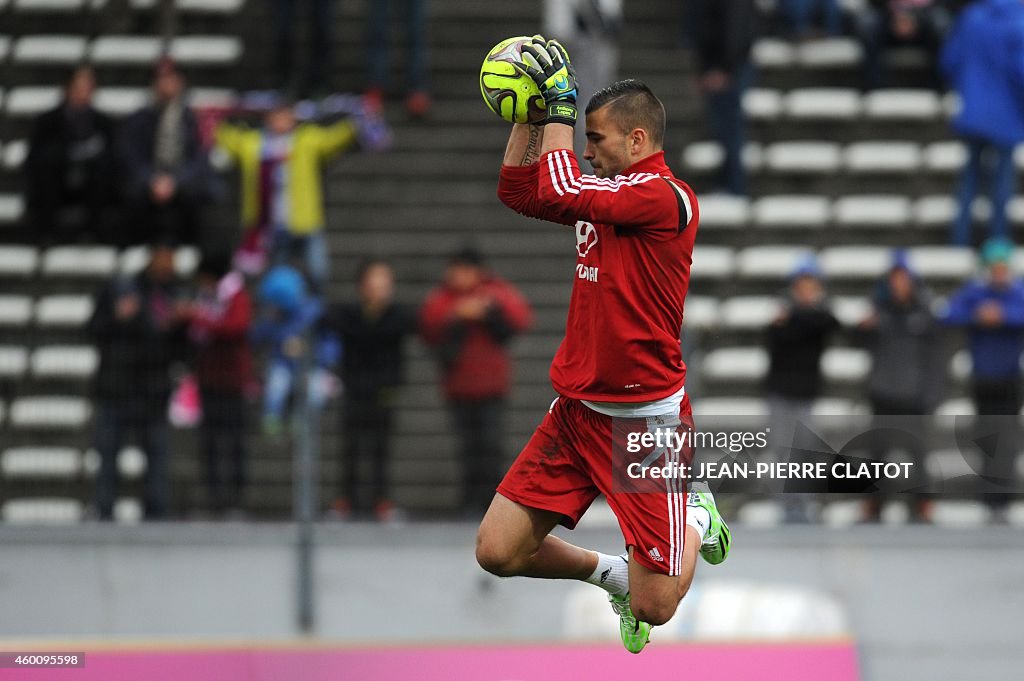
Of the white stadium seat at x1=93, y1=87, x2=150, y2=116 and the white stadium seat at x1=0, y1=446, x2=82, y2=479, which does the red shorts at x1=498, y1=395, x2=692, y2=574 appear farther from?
the white stadium seat at x1=93, y1=87, x2=150, y2=116

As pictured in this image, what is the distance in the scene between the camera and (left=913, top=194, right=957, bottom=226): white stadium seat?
47.4ft

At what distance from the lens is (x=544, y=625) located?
34.0ft

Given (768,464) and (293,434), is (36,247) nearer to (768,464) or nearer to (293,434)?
(293,434)

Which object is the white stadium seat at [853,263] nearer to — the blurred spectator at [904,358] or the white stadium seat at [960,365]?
the blurred spectator at [904,358]

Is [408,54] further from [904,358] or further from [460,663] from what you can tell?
[460,663]

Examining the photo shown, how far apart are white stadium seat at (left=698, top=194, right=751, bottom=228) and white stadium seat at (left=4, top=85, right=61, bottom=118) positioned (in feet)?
19.6

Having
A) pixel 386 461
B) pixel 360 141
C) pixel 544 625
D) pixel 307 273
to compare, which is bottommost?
pixel 544 625

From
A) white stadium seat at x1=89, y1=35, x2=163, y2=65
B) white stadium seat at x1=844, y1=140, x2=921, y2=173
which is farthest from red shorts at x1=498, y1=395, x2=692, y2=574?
white stadium seat at x1=89, y1=35, x2=163, y2=65

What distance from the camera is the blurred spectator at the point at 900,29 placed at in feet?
49.3

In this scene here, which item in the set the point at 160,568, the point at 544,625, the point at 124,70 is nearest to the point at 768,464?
the point at 544,625

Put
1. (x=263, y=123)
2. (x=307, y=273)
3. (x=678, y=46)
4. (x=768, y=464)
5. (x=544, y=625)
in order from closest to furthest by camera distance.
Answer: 1. (x=768, y=464)
2. (x=544, y=625)
3. (x=307, y=273)
4. (x=263, y=123)
5. (x=678, y=46)

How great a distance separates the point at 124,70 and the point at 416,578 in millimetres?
6907

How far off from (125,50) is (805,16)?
6.32 m

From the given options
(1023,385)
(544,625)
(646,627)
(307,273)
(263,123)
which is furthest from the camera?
(263,123)
